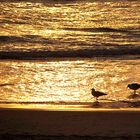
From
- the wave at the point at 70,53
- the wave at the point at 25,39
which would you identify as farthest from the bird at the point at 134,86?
the wave at the point at 25,39

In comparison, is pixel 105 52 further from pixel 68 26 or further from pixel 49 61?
pixel 68 26

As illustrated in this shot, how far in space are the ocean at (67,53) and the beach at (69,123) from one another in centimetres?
164

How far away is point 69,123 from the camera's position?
27.5 ft

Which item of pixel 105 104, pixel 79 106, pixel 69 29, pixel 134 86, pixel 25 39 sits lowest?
pixel 79 106

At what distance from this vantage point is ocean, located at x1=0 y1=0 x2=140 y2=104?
12.1m

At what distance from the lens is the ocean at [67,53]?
1207cm

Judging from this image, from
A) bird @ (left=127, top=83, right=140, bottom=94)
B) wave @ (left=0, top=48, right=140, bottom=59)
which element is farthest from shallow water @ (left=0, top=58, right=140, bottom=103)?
wave @ (left=0, top=48, right=140, bottom=59)

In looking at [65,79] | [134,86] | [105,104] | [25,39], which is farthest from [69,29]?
[105,104]

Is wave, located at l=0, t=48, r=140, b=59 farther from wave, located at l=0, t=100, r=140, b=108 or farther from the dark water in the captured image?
wave, located at l=0, t=100, r=140, b=108

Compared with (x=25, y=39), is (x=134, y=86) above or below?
below

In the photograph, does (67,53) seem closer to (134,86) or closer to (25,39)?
(25,39)

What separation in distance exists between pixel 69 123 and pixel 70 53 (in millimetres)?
10210

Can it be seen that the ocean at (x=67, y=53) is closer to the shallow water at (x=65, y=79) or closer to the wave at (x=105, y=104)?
the shallow water at (x=65, y=79)

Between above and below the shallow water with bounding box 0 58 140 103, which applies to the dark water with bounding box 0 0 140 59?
above
